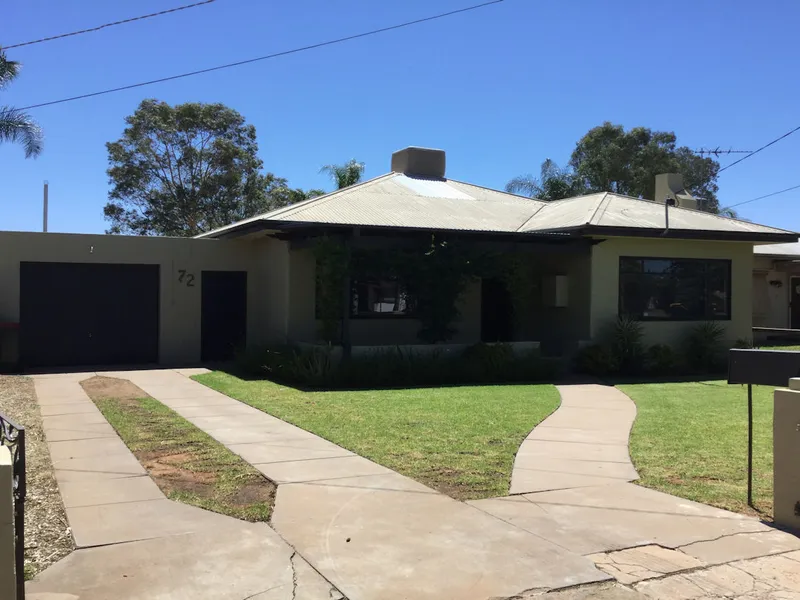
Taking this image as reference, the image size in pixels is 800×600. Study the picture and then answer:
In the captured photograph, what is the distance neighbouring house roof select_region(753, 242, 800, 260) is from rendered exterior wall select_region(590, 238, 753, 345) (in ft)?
16.8

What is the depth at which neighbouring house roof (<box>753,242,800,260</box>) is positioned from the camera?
73.9ft

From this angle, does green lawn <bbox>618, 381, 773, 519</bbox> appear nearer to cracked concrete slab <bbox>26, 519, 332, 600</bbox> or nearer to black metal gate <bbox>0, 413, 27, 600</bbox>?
cracked concrete slab <bbox>26, 519, 332, 600</bbox>

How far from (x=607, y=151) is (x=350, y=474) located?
3624 cm

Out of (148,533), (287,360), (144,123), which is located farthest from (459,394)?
(144,123)

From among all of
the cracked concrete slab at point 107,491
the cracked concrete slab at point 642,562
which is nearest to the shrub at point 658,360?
the cracked concrete slab at point 642,562

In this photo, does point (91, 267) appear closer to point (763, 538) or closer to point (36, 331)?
point (36, 331)

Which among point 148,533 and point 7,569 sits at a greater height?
Result: point 7,569

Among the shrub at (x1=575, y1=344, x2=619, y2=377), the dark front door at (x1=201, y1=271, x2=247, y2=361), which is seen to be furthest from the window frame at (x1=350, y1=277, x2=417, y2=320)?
the shrub at (x1=575, y1=344, x2=619, y2=377)

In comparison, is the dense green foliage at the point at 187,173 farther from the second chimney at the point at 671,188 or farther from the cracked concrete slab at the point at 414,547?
the cracked concrete slab at the point at 414,547

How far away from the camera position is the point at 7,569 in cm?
334

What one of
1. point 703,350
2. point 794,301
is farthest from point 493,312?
point 794,301

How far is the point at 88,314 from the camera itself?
1634 cm

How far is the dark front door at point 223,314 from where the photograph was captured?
1738 centimetres

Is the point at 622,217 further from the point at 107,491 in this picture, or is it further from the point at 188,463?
the point at 107,491
